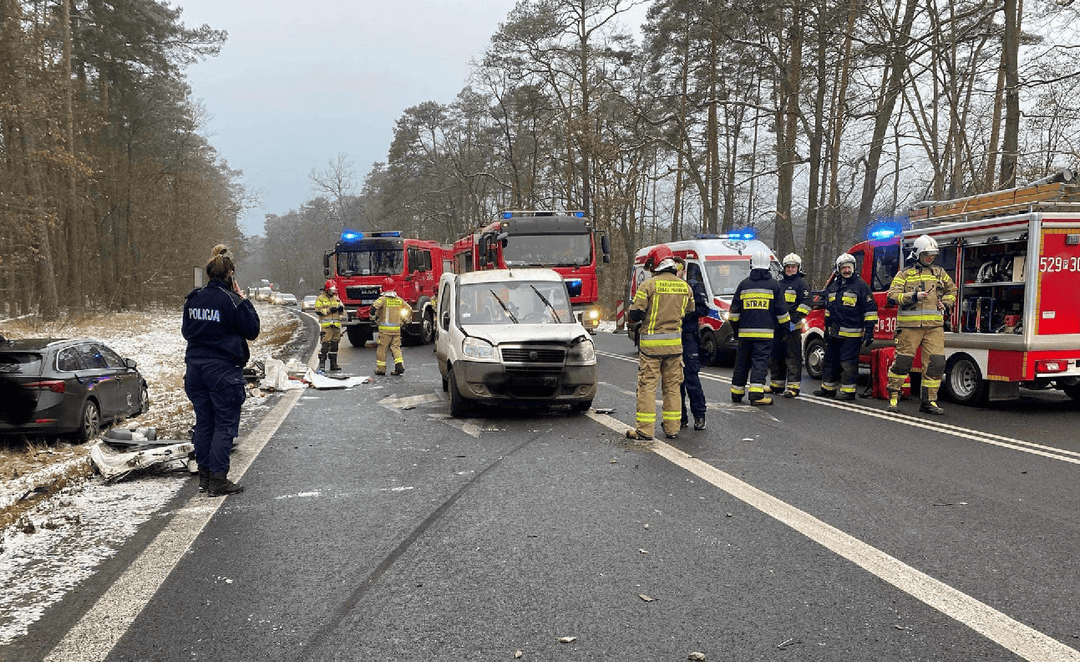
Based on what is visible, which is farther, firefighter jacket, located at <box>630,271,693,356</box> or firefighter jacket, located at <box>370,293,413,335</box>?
firefighter jacket, located at <box>370,293,413,335</box>

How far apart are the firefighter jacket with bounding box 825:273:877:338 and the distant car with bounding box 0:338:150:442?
9349 mm

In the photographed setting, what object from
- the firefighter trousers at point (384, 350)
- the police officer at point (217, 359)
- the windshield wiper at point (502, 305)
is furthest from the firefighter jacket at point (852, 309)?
the police officer at point (217, 359)

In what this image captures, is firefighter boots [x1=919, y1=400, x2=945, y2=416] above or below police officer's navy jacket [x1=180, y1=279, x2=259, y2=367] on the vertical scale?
below

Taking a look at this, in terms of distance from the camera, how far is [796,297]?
10.2m

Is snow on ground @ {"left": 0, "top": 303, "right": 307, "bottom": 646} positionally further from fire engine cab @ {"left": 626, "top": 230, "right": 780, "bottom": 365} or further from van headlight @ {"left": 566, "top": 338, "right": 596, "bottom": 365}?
fire engine cab @ {"left": 626, "top": 230, "right": 780, "bottom": 365}

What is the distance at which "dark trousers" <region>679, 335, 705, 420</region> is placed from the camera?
8.27 metres

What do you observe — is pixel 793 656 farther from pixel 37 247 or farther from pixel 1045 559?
pixel 37 247

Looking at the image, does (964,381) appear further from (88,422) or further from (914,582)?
(88,422)

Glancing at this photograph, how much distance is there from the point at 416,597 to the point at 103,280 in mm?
32948

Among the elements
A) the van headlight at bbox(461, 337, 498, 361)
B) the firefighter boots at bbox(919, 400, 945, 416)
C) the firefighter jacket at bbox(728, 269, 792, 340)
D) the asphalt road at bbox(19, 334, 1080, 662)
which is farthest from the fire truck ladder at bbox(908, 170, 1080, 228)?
the van headlight at bbox(461, 337, 498, 361)

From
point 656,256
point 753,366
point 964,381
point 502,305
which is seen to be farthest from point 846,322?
point 656,256

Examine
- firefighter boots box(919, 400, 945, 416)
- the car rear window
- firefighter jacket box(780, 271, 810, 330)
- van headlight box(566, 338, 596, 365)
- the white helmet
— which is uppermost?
the white helmet

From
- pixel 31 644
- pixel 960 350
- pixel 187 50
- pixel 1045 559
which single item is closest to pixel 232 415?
pixel 31 644

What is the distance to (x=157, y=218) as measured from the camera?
3372 centimetres
